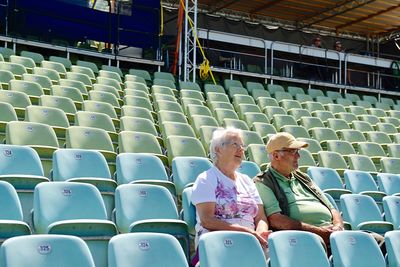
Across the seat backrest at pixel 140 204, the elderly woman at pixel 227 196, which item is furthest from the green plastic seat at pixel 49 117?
the elderly woman at pixel 227 196

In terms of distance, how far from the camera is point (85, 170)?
4555 mm

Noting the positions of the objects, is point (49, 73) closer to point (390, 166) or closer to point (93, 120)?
point (93, 120)

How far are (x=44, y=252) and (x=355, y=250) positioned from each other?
76.0 inches

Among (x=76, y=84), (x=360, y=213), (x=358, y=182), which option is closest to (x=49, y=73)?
(x=76, y=84)

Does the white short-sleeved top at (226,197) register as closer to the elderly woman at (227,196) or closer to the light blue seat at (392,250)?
the elderly woman at (227,196)

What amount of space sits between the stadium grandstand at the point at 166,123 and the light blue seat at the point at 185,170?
12 millimetres

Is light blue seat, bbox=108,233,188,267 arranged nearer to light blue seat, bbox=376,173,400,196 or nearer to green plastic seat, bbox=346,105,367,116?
light blue seat, bbox=376,173,400,196

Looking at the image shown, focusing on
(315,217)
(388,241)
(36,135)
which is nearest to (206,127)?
(36,135)

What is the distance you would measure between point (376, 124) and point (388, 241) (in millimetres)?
6672

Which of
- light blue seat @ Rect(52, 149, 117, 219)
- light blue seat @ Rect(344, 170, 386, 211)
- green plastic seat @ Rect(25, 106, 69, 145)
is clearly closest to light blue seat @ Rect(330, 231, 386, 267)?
light blue seat @ Rect(52, 149, 117, 219)

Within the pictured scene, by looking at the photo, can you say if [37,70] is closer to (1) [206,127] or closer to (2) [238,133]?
(1) [206,127]

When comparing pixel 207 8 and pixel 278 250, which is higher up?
pixel 207 8

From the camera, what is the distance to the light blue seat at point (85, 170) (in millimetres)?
4250

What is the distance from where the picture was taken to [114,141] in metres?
6.27
